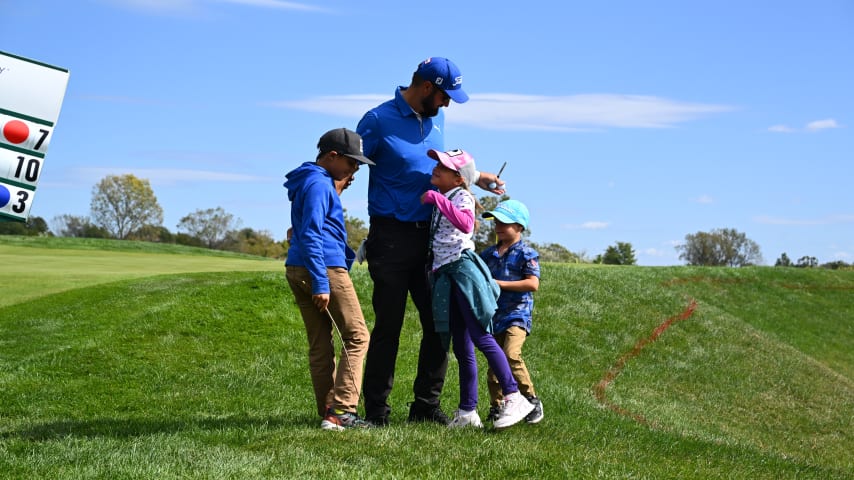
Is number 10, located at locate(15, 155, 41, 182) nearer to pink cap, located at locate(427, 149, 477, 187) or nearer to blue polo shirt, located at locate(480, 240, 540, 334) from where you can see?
pink cap, located at locate(427, 149, 477, 187)

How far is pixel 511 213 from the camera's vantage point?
7.25m

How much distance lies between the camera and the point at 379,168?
657 centimetres

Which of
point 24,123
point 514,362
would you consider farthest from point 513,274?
point 24,123

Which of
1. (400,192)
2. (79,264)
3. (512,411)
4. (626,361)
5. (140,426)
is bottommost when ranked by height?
(140,426)

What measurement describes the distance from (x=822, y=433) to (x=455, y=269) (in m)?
8.68

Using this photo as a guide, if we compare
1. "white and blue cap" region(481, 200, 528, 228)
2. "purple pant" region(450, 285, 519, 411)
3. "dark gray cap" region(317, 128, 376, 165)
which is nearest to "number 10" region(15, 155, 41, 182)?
"dark gray cap" region(317, 128, 376, 165)

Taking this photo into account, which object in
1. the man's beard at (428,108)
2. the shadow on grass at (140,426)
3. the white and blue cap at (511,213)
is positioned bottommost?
the shadow on grass at (140,426)

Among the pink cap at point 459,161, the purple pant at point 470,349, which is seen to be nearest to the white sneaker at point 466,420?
the purple pant at point 470,349

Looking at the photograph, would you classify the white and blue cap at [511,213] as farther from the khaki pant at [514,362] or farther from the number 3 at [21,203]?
the number 3 at [21,203]

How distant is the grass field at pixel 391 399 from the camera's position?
18.4ft

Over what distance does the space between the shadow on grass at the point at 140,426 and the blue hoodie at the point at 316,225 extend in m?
1.25

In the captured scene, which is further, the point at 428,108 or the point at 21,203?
the point at 428,108

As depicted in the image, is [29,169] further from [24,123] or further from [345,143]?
[345,143]

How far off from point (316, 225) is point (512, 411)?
6.30ft
